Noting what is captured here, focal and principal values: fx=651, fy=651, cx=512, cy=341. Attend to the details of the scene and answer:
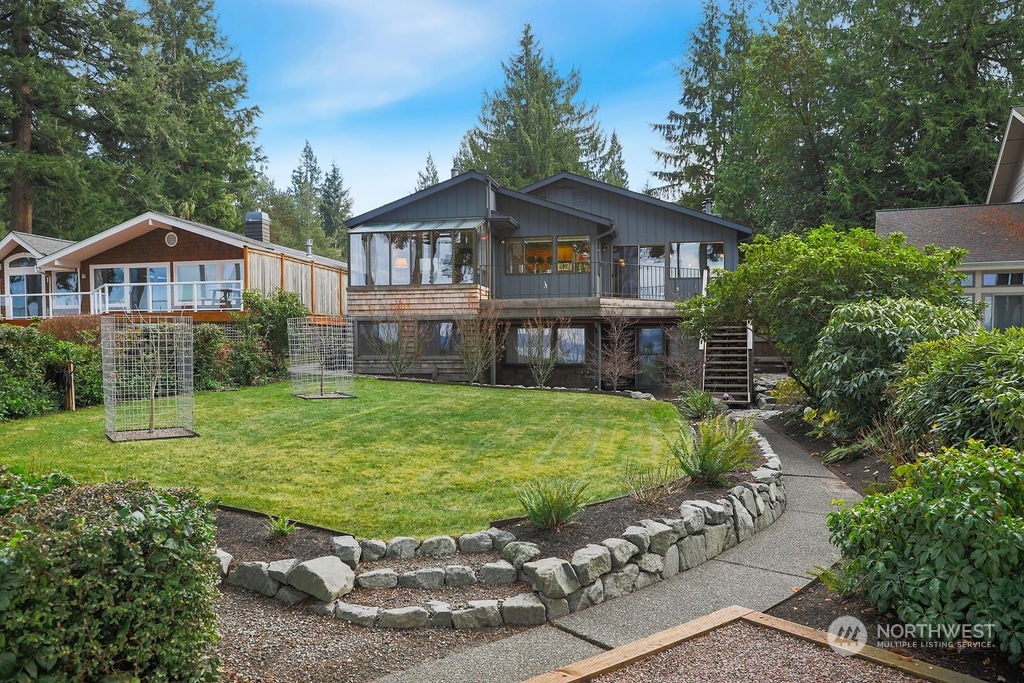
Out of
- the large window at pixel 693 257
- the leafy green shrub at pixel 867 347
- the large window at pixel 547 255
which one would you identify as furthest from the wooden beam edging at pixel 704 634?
the large window at pixel 693 257

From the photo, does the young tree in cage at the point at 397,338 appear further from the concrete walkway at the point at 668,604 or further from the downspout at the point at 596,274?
the concrete walkway at the point at 668,604

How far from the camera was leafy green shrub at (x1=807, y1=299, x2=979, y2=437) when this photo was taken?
8.07 m

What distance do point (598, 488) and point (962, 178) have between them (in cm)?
2407

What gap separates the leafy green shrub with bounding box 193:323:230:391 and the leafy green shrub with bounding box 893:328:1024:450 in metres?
11.5

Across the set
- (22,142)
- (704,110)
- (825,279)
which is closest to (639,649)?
(825,279)

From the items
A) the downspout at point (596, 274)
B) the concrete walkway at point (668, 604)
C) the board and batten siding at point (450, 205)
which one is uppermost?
the board and batten siding at point (450, 205)

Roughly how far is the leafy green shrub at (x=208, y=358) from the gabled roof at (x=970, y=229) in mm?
14723

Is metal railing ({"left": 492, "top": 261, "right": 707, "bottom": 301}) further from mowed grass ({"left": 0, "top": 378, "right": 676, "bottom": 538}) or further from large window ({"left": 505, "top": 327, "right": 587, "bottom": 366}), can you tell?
mowed grass ({"left": 0, "top": 378, "right": 676, "bottom": 538})

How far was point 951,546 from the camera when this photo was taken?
3.40 meters

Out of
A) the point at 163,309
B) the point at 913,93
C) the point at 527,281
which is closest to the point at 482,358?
the point at 527,281

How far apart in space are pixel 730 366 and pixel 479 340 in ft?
18.9

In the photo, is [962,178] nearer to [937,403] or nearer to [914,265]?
[914,265]

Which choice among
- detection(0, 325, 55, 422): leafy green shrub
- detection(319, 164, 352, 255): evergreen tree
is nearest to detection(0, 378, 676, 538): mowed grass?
detection(0, 325, 55, 422): leafy green shrub

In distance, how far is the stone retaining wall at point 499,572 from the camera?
3.89 meters
